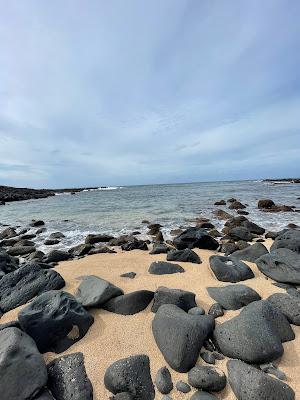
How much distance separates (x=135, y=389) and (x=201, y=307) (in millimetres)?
1627

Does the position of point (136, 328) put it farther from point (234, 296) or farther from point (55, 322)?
point (234, 296)

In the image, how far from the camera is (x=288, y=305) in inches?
144

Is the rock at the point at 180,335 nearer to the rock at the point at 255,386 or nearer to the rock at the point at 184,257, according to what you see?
the rock at the point at 255,386

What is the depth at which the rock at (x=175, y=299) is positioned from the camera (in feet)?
12.4

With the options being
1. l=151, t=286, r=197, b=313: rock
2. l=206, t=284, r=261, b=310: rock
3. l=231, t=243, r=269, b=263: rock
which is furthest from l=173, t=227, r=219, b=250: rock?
l=151, t=286, r=197, b=313: rock

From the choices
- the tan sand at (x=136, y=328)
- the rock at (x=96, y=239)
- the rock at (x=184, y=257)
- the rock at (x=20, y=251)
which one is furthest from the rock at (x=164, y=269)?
the rock at (x=20, y=251)

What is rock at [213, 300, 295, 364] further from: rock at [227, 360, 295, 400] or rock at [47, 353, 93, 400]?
rock at [47, 353, 93, 400]

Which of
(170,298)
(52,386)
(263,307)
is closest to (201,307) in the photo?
(170,298)

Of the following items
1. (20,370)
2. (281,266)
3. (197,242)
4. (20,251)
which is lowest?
(20,251)

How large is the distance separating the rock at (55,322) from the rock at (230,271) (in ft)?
8.52

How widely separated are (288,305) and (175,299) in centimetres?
156

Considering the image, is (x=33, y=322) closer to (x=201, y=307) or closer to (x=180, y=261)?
(x=201, y=307)

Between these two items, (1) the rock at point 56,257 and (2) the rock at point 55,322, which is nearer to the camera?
(2) the rock at point 55,322

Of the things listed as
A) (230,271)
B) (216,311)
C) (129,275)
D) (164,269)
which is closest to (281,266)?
(230,271)
